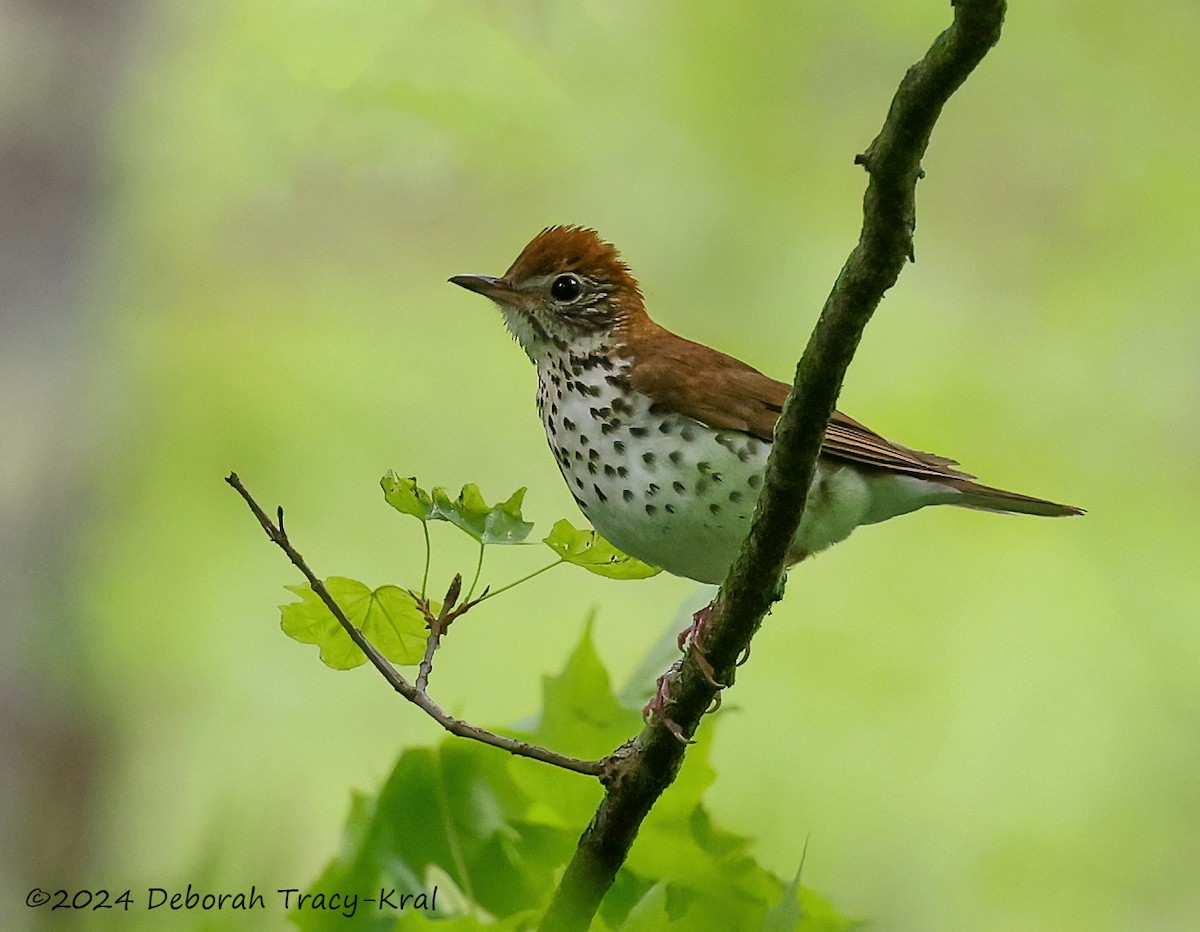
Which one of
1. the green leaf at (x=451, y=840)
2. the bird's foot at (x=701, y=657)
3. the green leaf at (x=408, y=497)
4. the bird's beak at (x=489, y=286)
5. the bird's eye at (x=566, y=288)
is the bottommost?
the green leaf at (x=451, y=840)

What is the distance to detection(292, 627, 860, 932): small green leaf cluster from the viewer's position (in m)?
1.17

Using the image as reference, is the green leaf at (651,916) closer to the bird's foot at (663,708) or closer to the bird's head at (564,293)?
the bird's foot at (663,708)

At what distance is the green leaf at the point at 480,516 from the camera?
156 cm

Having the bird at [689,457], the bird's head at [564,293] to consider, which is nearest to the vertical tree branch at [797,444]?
the bird at [689,457]

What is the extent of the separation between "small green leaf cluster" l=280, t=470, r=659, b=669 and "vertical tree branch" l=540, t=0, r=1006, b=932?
0.15 metres

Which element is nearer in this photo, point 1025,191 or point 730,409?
point 730,409

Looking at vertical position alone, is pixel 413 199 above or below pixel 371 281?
above

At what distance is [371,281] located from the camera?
6355 millimetres

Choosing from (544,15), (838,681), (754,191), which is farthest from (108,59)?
(838,681)

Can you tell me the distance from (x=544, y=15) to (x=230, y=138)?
4.82 feet

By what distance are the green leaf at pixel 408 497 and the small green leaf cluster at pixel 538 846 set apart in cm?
24

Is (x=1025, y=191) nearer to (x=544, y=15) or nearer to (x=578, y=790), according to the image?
(x=544, y=15)

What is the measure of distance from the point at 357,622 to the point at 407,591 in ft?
0.23

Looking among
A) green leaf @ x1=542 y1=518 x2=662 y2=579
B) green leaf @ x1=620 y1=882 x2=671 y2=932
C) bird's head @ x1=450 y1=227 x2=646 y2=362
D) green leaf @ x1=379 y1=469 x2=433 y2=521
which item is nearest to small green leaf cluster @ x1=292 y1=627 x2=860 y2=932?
green leaf @ x1=620 y1=882 x2=671 y2=932
